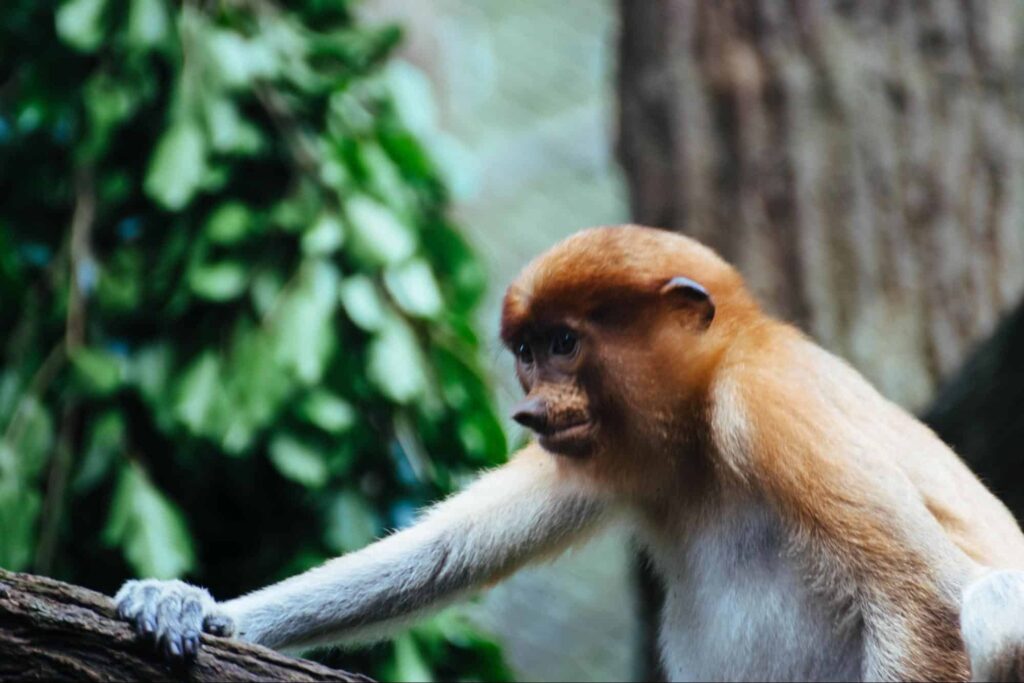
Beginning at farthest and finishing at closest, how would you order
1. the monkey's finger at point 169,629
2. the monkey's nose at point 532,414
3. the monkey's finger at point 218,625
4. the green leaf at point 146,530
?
1. the green leaf at point 146,530
2. the monkey's nose at point 532,414
3. the monkey's finger at point 218,625
4. the monkey's finger at point 169,629

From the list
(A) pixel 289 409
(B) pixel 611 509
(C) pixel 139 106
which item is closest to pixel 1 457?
(A) pixel 289 409

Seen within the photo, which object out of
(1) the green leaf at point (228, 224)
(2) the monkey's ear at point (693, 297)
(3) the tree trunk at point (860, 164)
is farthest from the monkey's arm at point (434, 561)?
(3) the tree trunk at point (860, 164)

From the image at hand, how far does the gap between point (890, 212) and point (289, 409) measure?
248cm

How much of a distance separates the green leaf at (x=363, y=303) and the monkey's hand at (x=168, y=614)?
142cm

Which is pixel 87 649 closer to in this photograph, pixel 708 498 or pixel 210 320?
pixel 708 498

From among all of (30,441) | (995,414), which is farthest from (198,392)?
(995,414)

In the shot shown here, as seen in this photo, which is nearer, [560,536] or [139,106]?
[560,536]

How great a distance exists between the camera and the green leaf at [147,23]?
13.3ft

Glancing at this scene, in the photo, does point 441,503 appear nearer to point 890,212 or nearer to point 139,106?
point 139,106

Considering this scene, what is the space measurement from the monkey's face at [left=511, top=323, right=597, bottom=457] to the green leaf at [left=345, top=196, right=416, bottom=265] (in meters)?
1.16

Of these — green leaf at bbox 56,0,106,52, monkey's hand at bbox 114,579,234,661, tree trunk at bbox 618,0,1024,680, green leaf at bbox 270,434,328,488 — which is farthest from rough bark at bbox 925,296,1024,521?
green leaf at bbox 56,0,106,52

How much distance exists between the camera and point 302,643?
297 centimetres

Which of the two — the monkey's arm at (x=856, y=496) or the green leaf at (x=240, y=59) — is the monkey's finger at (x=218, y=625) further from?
the green leaf at (x=240, y=59)

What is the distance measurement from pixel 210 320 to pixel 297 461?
57 cm
